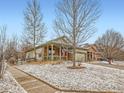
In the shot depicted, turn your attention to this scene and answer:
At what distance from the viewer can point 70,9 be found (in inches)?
777

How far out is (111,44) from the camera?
155ft

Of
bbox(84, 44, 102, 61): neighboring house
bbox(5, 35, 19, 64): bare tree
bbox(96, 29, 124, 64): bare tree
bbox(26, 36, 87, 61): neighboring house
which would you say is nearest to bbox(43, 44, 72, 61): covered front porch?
bbox(26, 36, 87, 61): neighboring house

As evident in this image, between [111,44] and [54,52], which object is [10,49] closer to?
[54,52]

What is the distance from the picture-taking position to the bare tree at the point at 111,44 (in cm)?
4506

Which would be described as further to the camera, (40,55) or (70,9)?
(40,55)

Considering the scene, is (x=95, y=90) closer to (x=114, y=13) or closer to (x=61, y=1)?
(x=114, y=13)

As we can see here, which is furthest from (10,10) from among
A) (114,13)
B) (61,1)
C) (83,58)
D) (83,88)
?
(83,58)

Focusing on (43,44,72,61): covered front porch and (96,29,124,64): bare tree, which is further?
(96,29,124,64): bare tree

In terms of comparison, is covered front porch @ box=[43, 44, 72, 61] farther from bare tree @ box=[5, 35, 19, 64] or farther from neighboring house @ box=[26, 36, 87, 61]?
bare tree @ box=[5, 35, 19, 64]

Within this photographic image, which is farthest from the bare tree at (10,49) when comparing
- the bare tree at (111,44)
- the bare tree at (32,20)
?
the bare tree at (111,44)

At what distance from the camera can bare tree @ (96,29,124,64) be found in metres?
45.1

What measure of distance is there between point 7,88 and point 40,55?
82.8 feet

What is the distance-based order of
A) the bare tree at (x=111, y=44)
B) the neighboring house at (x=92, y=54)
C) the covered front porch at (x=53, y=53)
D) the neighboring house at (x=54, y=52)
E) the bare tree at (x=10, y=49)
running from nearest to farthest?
the bare tree at (x=10, y=49) → the neighboring house at (x=54, y=52) → the covered front porch at (x=53, y=53) → the neighboring house at (x=92, y=54) → the bare tree at (x=111, y=44)

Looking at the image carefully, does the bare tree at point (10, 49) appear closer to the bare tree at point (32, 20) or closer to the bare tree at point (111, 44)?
the bare tree at point (32, 20)
